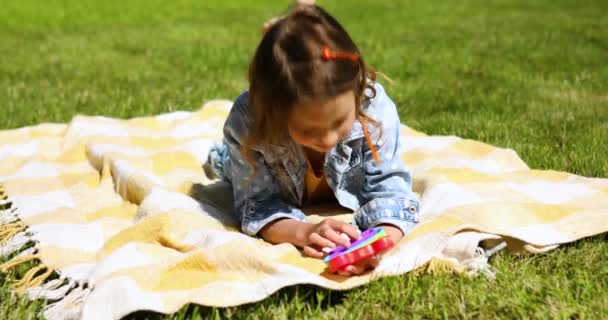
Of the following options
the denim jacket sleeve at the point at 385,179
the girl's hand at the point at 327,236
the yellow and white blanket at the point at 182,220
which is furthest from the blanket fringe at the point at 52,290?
the denim jacket sleeve at the point at 385,179

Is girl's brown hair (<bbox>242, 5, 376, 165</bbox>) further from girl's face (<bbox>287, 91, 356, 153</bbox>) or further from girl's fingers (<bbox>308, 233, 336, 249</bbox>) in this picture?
girl's fingers (<bbox>308, 233, 336, 249</bbox>)

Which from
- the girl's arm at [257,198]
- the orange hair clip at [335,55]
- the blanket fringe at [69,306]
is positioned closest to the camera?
the blanket fringe at [69,306]

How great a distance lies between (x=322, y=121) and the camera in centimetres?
216

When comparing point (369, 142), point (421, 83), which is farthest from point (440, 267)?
point (421, 83)

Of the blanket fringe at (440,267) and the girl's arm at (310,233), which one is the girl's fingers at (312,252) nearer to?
the girl's arm at (310,233)

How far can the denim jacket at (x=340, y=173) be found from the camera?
8.05 ft

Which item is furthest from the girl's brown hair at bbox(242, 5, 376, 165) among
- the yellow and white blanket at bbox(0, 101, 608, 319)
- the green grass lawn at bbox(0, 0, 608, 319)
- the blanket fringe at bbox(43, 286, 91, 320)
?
the blanket fringe at bbox(43, 286, 91, 320)

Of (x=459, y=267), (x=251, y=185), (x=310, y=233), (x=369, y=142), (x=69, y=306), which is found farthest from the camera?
(x=251, y=185)

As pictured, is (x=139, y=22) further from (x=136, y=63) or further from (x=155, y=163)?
(x=155, y=163)

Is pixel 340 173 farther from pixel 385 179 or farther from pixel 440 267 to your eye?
pixel 440 267

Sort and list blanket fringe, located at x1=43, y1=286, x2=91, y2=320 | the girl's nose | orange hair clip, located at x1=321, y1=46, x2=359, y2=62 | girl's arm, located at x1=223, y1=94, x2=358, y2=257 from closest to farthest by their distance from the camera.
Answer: blanket fringe, located at x1=43, y1=286, x2=91, y2=320 < orange hair clip, located at x1=321, y1=46, x2=359, y2=62 < the girl's nose < girl's arm, located at x1=223, y1=94, x2=358, y2=257

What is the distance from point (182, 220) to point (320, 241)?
1.72 feet

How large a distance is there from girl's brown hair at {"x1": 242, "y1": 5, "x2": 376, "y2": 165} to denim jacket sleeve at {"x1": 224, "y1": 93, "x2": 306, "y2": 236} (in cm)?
17

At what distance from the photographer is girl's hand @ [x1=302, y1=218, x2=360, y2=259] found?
2193 millimetres
